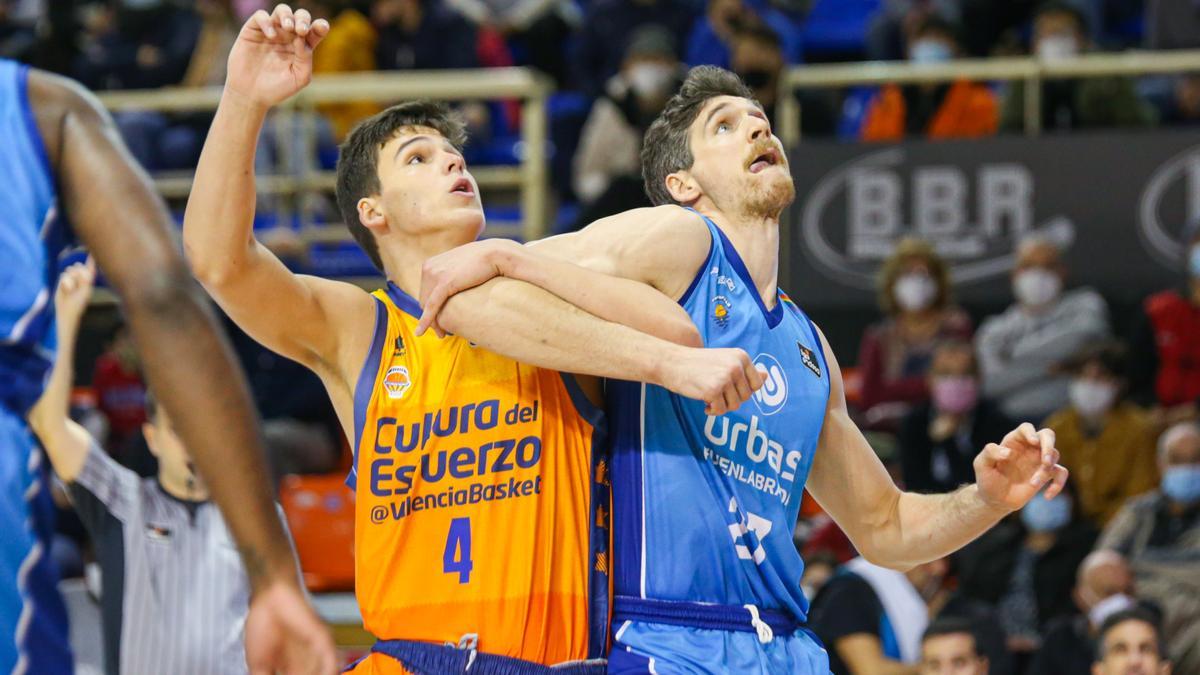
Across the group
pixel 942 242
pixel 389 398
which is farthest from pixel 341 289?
pixel 942 242

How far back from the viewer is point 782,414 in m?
4.23

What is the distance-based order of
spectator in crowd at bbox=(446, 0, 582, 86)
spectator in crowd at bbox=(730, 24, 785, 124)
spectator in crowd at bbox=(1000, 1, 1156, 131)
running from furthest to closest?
spectator in crowd at bbox=(446, 0, 582, 86)
spectator in crowd at bbox=(1000, 1, 1156, 131)
spectator in crowd at bbox=(730, 24, 785, 124)

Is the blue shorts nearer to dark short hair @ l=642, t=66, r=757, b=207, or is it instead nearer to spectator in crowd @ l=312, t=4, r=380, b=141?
dark short hair @ l=642, t=66, r=757, b=207

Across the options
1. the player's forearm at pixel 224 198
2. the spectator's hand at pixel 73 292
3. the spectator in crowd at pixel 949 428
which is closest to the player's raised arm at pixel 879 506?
the player's forearm at pixel 224 198

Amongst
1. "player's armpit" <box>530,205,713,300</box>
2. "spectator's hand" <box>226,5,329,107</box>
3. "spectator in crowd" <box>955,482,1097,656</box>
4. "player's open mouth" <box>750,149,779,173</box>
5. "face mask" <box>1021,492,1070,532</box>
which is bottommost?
"spectator in crowd" <box>955,482,1097,656</box>

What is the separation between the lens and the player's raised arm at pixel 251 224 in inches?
134

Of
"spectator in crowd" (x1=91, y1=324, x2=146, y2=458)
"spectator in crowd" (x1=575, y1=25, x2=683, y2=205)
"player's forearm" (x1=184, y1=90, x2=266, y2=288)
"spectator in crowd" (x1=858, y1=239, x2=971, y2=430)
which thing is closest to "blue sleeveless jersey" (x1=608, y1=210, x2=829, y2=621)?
"player's forearm" (x1=184, y1=90, x2=266, y2=288)

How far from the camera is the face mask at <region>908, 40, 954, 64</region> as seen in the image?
11617mm

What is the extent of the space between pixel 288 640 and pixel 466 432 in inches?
81.9

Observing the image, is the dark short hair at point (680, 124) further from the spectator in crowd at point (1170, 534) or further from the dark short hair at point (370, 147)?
the spectator in crowd at point (1170, 534)

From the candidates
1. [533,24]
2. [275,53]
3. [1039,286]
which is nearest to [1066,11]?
[1039,286]

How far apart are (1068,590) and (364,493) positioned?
5.59 metres

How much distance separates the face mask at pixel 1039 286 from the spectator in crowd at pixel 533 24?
467 cm

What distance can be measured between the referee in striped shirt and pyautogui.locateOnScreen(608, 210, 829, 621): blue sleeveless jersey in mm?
3245
